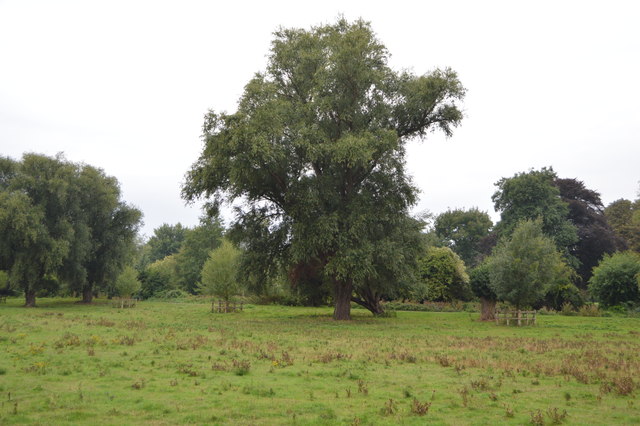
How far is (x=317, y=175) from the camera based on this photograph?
1261 inches

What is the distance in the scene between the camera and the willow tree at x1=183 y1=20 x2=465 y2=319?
2838cm

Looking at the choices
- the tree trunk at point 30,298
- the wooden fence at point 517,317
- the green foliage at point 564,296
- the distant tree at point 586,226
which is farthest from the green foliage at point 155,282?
the distant tree at point 586,226

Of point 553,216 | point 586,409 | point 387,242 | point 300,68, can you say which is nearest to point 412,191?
point 387,242

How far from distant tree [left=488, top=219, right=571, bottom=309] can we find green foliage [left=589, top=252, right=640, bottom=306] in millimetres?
12942

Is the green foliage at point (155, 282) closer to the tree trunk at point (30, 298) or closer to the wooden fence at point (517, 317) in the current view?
the tree trunk at point (30, 298)

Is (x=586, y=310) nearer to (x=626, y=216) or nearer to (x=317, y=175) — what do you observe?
(x=317, y=175)

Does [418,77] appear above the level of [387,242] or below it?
above

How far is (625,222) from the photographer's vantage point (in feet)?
233

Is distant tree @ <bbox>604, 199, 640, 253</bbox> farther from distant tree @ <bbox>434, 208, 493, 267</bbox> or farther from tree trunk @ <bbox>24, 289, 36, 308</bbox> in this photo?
tree trunk @ <bbox>24, 289, 36, 308</bbox>

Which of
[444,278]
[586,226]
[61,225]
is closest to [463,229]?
[586,226]

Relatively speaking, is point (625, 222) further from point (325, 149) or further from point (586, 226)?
point (325, 149)

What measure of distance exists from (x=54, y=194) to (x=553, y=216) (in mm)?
54575

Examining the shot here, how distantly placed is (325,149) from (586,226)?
160 ft

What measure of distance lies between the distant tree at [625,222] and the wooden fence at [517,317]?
123ft
